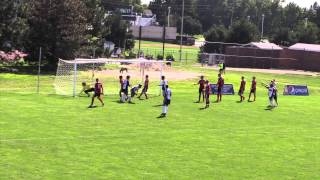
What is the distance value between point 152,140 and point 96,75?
100.0 feet

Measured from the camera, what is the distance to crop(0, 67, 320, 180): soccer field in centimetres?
1723

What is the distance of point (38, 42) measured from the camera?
56281 millimetres

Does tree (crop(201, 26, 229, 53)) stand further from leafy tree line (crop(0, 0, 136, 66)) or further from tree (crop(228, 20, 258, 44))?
leafy tree line (crop(0, 0, 136, 66))

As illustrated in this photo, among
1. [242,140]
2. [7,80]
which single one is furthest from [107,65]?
[242,140]

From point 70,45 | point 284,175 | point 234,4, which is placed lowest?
point 284,175

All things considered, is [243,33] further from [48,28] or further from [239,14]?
[239,14]

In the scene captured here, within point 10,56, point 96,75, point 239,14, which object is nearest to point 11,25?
point 10,56

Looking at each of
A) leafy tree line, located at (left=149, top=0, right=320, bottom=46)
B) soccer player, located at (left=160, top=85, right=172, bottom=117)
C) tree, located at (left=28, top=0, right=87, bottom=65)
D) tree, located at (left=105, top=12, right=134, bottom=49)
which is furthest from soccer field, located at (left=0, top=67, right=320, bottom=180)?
leafy tree line, located at (left=149, top=0, right=320, bottom=46)

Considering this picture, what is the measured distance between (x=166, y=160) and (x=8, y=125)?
8.64 m

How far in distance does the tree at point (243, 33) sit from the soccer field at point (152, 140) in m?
65.2

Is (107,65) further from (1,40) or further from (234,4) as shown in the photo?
(234,4)

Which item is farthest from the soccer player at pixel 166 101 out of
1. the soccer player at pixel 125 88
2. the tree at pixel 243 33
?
the tree at pixel 243 33

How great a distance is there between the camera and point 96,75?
52.0 meters

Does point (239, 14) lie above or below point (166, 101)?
above
